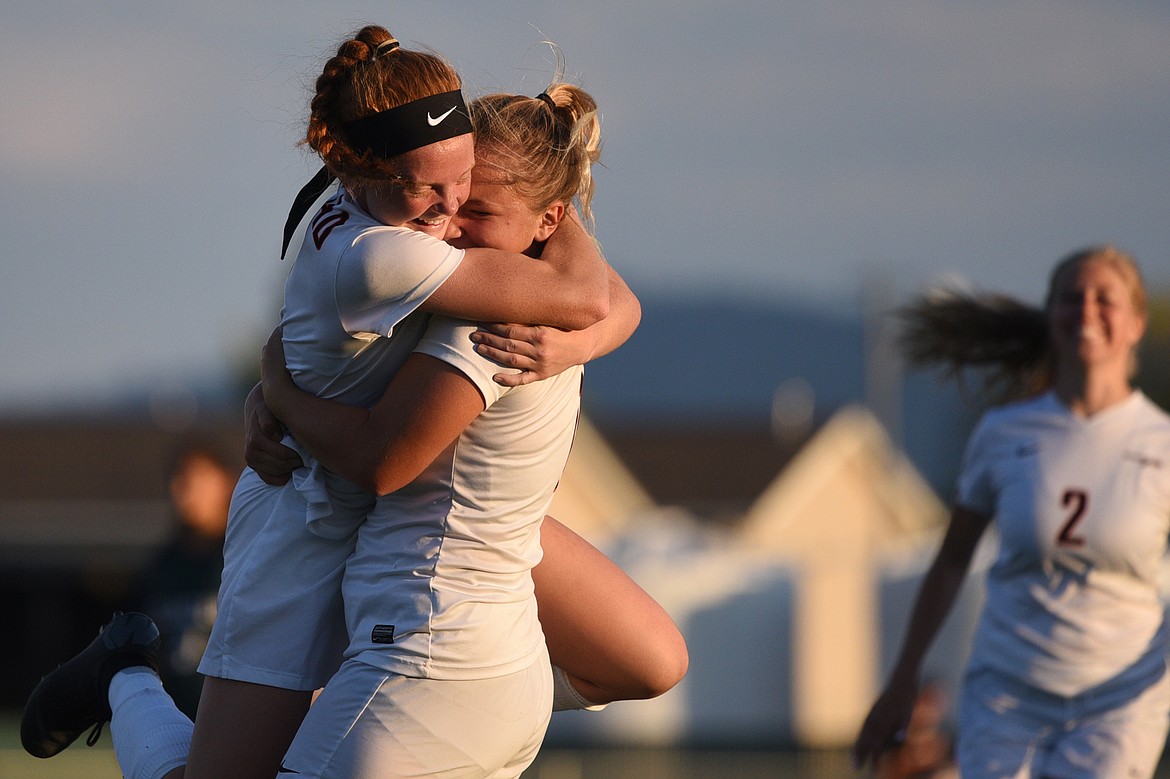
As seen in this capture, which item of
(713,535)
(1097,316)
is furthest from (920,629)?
(713,535)

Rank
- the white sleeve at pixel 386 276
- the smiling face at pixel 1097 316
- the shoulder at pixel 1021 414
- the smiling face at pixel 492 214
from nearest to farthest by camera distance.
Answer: the white sleeve at pixel 386 276 < the smiling face at pixel 492 214 < the smiling face at pixel 1097 316 < the shoulder at pixel 1021 414

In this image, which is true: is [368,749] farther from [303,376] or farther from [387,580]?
[303,376]

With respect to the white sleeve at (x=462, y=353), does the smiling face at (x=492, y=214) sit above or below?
above

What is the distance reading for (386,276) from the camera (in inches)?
118

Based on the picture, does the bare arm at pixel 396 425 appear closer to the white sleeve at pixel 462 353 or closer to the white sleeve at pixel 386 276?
the white sleeve at pixel 462 353

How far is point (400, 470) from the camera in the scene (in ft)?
10.3

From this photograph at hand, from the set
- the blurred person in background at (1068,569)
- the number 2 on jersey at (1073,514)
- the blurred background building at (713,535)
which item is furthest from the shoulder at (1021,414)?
the blurred background building at (713,535)

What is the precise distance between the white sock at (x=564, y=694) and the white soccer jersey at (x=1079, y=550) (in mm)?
1972

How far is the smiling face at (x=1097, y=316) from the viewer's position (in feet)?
17.8

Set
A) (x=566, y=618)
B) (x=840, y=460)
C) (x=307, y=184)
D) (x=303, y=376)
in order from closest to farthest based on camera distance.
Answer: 1. (x=303, y=376)
2. (x=307, y=184)
3. (x=566, y=618)
4. (x=840, y=460)

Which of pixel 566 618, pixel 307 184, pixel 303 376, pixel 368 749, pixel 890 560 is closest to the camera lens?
pixel 368 749

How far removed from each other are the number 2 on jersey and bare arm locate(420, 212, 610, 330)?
249 cm

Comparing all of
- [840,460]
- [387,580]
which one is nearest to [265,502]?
[387,580]

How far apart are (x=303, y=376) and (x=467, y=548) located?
513 mm
